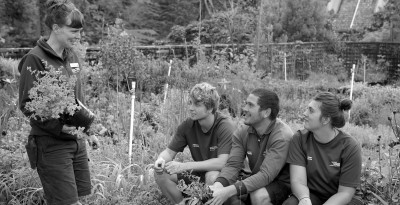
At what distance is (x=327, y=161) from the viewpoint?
3.56m

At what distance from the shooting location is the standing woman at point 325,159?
3473 millimetres

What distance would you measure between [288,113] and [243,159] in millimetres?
4728

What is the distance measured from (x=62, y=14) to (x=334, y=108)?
6.28ft

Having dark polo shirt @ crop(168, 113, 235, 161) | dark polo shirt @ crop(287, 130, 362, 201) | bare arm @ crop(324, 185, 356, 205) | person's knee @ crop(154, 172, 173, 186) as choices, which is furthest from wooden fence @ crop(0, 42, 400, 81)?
bare arm @ crop(324, 185, 356, 205)

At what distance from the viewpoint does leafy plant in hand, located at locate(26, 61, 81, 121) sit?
9.97 ft

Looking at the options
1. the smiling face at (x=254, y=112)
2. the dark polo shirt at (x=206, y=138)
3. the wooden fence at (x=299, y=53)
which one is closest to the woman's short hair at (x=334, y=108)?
the smiling face at (x=254, y=112)

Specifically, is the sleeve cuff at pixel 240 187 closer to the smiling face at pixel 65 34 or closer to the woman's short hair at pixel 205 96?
the woman's short hair at pixel 205 96

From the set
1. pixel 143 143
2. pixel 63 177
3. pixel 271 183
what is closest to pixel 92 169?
pixel 143 143

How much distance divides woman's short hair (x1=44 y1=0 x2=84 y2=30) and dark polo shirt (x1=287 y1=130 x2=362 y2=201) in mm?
1727

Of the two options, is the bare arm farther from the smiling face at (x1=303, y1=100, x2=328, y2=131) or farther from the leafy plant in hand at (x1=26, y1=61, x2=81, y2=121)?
the leafy plant in hand at (x1=26, y1=61, x2=81, y2=121)

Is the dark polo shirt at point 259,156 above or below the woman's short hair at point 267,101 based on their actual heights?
below

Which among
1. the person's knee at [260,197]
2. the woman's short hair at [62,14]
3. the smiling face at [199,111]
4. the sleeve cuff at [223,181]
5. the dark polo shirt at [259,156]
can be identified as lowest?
the person's knee at [260,197]

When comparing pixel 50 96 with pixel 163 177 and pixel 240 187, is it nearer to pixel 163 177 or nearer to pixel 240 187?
pixel 163 177

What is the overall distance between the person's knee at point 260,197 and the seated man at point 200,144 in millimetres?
419
